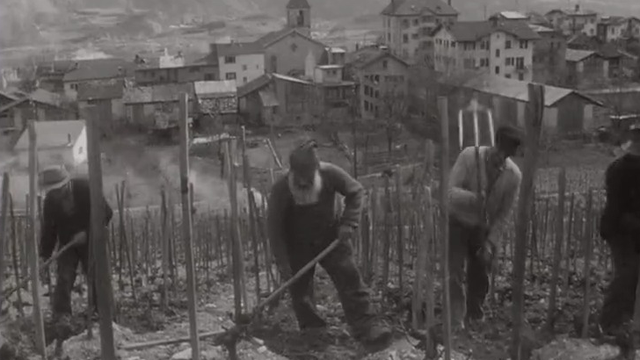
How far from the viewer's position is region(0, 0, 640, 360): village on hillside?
3910 millimetres

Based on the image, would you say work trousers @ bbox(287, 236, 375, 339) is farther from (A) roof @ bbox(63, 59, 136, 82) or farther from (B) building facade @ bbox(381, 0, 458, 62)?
(B) building facade @ bbox(381, 0, 458, 62)

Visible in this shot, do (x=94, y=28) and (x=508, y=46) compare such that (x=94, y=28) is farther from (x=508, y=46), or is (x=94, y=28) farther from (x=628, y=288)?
(x=628, y=288)

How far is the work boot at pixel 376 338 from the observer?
3.96 m

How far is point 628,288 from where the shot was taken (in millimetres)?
3980

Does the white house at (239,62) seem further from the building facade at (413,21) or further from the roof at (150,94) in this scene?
the building facade at (413,21)

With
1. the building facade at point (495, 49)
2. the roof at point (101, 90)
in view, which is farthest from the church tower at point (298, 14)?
the roof at point (101, 90)

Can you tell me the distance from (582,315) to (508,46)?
2604 centimetres

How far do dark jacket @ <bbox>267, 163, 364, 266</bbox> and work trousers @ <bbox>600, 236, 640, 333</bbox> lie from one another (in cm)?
120

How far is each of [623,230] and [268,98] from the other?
77.3ft

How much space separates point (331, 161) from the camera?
20.8m

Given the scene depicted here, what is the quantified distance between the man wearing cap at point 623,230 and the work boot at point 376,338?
101 cm

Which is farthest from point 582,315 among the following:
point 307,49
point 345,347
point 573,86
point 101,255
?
point 307,49

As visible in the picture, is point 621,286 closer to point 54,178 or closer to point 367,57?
point 54,178

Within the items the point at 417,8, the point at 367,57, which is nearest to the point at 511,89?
the point at 367,57
